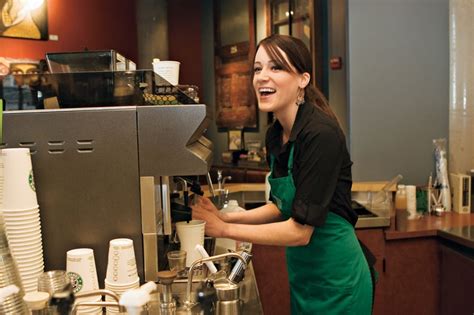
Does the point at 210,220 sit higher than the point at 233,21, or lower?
lower

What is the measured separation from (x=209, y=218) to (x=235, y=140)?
13.4 feet

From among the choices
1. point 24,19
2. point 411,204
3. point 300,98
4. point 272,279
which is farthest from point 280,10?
point 300,98

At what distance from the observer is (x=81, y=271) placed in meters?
1.18

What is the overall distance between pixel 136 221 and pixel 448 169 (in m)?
2.47

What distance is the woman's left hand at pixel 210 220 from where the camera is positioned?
150 cm

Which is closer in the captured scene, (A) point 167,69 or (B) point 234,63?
(A) point 167,69

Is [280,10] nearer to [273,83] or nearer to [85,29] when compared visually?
[85,29]

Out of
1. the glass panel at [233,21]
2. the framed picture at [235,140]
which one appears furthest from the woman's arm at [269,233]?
the glass panel at [233,21]

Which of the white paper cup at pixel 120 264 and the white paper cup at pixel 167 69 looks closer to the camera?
the white paper cup at pixel 120 264

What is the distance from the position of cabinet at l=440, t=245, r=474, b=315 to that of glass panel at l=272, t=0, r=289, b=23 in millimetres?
3093

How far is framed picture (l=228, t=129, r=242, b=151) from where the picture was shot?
5.55m

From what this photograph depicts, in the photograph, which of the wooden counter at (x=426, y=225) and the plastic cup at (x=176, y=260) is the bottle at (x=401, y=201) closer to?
the wooden counter at (x=426, y=225)

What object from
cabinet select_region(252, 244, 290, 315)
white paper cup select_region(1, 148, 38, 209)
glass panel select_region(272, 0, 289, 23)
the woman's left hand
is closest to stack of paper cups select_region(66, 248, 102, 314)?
white paper cup select_region(1, 148, 38, 209)

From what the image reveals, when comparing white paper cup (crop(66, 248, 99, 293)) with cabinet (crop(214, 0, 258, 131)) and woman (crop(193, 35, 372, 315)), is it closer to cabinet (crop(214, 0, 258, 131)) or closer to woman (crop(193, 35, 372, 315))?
woman (crop(193, 35, 372, 315))
